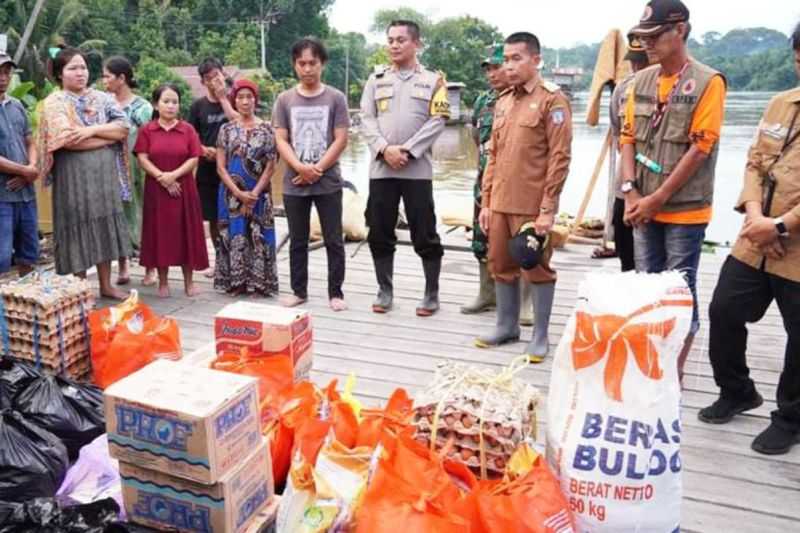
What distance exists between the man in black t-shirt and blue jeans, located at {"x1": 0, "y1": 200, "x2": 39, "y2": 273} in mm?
1139

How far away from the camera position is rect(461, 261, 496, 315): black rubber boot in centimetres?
406

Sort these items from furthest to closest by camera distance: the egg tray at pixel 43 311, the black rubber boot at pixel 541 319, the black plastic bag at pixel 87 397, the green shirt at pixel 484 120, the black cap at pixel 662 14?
1. the green shirt at pixel 484 120
2. the black rubber boot at pixel 541 319
3. the egg tray at pixel 43 311
4. the black cap at pixel 662 14
5. the black plastic bag at pixel 87 397

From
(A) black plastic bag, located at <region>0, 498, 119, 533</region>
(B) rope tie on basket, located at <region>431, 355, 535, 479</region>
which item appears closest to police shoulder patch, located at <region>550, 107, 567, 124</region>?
(B) rope tie on basket, located at <region>431, 355, 535, 479</region>

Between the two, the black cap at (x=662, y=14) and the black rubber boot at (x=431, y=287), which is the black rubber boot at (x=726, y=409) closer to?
the black cap at (x=662, y=14)

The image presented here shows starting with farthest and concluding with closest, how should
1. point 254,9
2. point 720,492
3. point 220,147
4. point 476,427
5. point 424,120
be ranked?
point 254,9
point 220,147
point 424,120
point 720,492
point 476,427

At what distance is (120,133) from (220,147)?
0.61m

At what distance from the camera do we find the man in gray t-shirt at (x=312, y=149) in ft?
13.1

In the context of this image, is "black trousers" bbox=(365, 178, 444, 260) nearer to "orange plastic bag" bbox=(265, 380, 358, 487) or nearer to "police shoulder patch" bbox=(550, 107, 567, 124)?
"police shoulder patch" bbox=(550, 107, 567, 124)

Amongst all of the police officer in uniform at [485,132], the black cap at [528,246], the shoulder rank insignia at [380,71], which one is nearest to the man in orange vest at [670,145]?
the black cap at [528,246]

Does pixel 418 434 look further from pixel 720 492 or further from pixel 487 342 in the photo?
pixel 487 342

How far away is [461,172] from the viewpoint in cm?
1778

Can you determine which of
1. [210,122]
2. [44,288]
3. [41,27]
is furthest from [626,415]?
[41,27]

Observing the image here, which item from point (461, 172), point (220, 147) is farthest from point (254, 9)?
point (220, 147)

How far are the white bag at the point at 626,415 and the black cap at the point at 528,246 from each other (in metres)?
1.37
